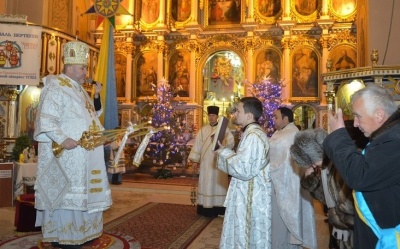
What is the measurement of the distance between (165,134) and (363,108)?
41.4 ft

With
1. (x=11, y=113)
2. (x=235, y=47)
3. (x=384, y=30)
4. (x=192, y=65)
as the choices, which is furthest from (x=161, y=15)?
(x=384, y=30)

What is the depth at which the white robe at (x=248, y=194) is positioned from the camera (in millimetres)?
3295

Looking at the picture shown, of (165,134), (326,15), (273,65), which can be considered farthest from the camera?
(273,65)

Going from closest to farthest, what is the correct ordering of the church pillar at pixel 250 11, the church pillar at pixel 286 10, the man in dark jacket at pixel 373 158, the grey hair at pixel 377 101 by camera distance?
the man in dark jacket at pixel 373 158 → the grey hair at pixel 377 101 → the church pillar at pixel 286 10 → the church pillar at pixel 250 11

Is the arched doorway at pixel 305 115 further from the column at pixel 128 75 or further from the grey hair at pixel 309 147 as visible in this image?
the grey hair at pixel 309 147

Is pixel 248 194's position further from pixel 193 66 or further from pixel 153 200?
pixel 193 66

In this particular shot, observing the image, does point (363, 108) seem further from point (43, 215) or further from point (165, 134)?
point (165, 134)

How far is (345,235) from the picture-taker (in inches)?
113

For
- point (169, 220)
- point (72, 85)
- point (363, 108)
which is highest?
point (72, 85)

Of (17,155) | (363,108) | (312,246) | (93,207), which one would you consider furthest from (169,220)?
(363,108)

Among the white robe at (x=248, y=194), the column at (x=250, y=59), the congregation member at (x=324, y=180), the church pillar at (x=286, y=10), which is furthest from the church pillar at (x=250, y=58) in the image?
the congregation member at (x=324, y=180)

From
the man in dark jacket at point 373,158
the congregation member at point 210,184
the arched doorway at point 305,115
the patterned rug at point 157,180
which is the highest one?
the arched doorway at point 305,115

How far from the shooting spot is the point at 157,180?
509 inches

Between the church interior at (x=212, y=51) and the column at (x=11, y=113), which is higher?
the church interior at (x=212, y=51)
